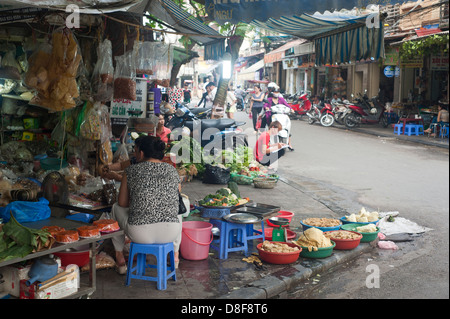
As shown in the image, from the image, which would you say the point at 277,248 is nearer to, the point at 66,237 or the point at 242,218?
the point at 242,218

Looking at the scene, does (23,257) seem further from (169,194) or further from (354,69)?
(354,69)

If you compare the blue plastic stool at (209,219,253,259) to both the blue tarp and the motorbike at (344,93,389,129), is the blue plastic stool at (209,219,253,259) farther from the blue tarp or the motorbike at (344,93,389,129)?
the motorbike at (344,93,389,129)

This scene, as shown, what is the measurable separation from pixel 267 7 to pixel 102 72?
8.10 ft

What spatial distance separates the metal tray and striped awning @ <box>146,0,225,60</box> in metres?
2.52

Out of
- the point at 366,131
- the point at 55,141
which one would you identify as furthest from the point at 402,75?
the point at 55,141

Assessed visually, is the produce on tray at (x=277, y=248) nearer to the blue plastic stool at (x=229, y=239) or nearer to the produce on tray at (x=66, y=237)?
the blue plastic stool at (x=229, y=239)

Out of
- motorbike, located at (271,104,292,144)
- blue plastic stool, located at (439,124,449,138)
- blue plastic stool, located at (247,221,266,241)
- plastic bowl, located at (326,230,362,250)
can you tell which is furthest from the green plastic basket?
blue plastic stool, located at (439,124,449,138)

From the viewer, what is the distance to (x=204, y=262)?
5.57 m

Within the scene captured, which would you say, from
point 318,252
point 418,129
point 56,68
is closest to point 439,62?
point 418,129

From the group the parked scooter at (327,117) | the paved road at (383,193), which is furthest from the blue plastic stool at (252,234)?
the parked scooter at (327,117)

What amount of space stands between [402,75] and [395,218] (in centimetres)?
1679

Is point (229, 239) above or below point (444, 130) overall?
below

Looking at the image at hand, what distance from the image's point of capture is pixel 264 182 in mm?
9773

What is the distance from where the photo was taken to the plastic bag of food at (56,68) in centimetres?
585
